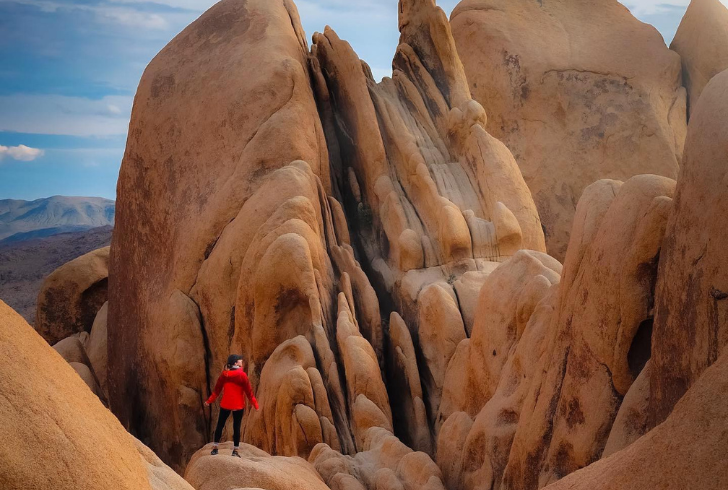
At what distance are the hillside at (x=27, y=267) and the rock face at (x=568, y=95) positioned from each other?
52.8ft

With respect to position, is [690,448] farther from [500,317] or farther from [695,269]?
[500,317]

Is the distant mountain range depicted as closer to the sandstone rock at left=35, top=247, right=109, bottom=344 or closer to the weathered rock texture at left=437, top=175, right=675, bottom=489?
the sandstone rock at left=35, top=247, right=109, bottom=344

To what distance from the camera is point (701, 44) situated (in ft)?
86.7

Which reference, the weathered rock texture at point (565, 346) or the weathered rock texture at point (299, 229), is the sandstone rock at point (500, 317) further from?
the weathered rock texture at point (299, 229)

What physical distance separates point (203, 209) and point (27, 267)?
1529 cm

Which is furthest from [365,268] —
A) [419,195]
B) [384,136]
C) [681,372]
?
[681,372]

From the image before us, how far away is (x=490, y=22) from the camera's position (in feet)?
88.7

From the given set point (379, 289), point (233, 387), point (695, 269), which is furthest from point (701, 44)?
point (695, 269)

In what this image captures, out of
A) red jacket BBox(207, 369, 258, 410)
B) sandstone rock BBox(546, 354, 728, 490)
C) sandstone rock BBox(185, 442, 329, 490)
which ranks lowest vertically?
sandstone rock BBox(185, 442, 329, 490)

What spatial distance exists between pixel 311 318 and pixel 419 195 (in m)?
3.95

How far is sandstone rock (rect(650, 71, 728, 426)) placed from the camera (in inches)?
267

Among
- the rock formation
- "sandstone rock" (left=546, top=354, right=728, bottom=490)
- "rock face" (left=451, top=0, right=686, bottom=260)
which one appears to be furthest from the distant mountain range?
"sandstone rock" (left=546, top=354, right=728, bottom=490)

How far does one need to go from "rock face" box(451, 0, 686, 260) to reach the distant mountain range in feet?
51.0

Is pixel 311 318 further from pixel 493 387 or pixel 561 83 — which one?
pixel 561 83
